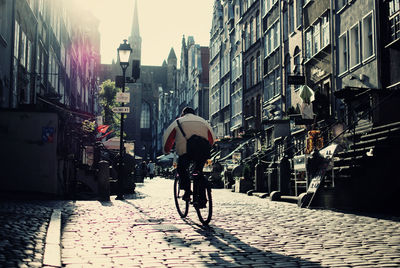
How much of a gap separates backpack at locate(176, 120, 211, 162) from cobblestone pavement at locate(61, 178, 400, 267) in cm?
110

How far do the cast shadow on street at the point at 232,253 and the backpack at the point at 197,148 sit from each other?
152cm

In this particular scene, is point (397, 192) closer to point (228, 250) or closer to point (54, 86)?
point (228, 250)

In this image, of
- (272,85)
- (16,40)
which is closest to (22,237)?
(16,40)

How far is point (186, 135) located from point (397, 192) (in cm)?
565

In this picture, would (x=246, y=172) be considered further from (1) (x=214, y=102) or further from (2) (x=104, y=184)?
(1) (x=214, y=102)

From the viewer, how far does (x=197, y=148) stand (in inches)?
361

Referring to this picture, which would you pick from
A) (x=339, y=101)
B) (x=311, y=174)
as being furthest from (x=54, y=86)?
(x=311, y=174)

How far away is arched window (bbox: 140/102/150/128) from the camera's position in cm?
12141

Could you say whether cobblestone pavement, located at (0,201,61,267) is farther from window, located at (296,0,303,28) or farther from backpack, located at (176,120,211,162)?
window, located at (296,0,303,28)

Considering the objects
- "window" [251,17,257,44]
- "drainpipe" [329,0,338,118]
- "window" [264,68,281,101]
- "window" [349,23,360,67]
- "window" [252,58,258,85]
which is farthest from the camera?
"window" [251,17,257,44]

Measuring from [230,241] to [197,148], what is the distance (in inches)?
92.6

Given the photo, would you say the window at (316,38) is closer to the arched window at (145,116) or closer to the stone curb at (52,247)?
the stone curb at (52,247)

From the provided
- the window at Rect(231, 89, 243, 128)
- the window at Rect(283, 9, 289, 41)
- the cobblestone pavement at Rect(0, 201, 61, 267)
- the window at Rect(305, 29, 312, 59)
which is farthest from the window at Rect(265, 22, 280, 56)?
the cobblestone pavement at Rect(0, 201, 61, 267)

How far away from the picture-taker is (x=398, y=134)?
1273 cm
